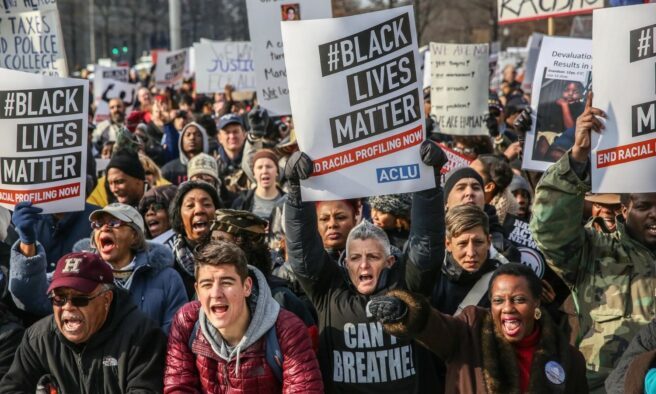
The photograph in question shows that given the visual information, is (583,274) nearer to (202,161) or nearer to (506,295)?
(506,295)

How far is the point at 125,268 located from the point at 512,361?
6.95 ft

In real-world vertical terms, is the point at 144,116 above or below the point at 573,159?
above

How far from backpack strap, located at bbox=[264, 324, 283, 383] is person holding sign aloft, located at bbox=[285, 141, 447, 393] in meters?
0.48

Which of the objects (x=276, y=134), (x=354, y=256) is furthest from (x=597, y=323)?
(x=276, y=134)

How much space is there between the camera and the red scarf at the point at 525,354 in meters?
4.67

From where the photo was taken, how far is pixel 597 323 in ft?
16.8

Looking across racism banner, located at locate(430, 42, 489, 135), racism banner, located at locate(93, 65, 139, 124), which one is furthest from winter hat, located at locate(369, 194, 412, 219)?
racism banner, located at locate(93, 65, 139, 124)

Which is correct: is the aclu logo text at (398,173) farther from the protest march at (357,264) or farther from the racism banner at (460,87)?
the racism banner at (460,87)

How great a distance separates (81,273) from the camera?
4.88m

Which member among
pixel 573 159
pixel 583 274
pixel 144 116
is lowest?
pixel 583 274

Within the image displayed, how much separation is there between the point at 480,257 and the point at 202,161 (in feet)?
11.8

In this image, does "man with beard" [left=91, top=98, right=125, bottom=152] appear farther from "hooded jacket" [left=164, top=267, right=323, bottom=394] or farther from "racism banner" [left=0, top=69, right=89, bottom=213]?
"hooded jacket" [left=164, top=267, right=323, bottom=394]

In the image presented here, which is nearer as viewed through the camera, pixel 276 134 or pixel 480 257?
pixel 480 257

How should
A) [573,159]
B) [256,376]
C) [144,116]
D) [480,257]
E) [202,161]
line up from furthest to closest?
[144,116], [202,161], [480,257], [573,159], [256,376]
